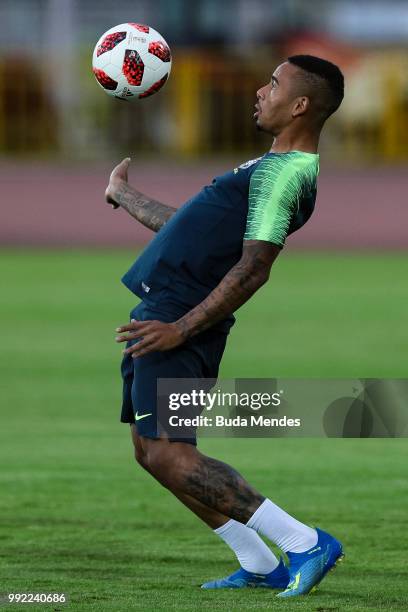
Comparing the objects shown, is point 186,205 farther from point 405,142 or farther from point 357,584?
point 405,142

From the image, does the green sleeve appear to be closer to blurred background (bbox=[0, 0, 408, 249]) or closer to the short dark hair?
the short dark hair

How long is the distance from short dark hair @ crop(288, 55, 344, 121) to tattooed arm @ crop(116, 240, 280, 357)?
0.71 m

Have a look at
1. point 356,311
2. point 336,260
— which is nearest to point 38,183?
point 336,260

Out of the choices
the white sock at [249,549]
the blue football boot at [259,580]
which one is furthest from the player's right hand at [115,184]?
the blue football boot at [259,580]

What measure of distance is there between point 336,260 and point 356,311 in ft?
24.9

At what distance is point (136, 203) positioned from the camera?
7.64m

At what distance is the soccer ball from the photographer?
7715 mm

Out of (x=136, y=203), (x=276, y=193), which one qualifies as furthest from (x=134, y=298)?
(x=276, y=193)

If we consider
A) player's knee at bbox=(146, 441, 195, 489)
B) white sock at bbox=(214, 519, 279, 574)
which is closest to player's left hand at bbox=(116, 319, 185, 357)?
player's knee at bbox=(146, 441, 195, 489)

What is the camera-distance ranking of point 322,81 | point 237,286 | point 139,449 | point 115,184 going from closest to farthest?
point 237,286, point 322,81, point 139,449, point 115,184

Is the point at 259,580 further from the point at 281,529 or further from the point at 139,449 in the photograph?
the point at 139,449

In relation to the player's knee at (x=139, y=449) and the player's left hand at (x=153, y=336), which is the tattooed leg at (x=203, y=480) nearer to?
Result: the player's knee at (x=139, y=449)

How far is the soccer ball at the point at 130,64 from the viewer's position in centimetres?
771

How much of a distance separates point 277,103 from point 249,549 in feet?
6.55
